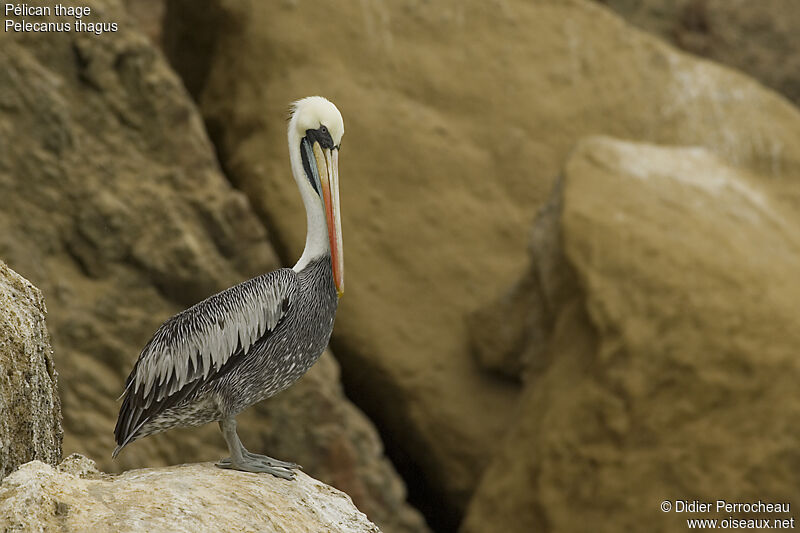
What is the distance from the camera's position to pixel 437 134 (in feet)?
29.3

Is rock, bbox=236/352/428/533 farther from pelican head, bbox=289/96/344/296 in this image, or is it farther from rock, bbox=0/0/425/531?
pelican head, bbox=289/96/344/296

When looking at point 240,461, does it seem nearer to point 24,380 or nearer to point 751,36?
point 24,380

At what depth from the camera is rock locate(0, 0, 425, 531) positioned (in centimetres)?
655

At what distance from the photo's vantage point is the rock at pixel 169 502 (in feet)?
10.3

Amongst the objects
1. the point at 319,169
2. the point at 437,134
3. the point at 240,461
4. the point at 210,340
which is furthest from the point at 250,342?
the point at 437,134

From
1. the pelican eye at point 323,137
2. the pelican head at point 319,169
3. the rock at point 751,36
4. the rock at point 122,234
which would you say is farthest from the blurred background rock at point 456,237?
the pelican eye at point 323,137

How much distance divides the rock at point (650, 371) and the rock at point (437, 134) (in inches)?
43.5

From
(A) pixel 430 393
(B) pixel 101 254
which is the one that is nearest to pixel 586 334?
(A) pixel 430 393

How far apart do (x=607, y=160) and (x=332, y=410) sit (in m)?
2.62

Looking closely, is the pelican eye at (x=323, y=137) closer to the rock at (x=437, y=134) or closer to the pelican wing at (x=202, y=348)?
the pelican wing at (x=202, y=348)

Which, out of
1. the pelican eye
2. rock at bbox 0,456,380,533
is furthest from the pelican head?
rock at bbox 0,456,380,533

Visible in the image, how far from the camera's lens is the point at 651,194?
24.3 feet

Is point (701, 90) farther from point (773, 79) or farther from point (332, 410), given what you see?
point (332, 410)

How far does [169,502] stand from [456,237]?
18.3 ft
